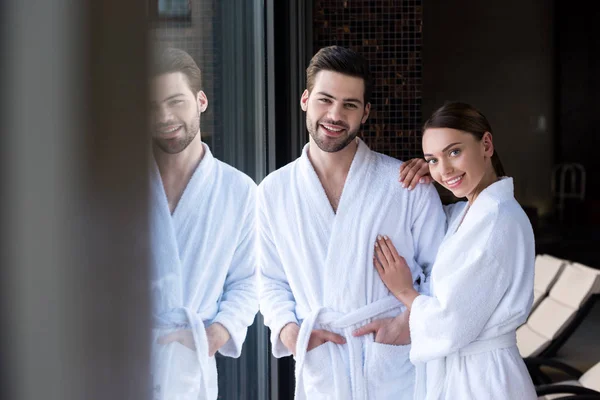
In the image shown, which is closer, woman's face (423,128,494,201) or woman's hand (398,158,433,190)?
woman's face (423,128,494,201)

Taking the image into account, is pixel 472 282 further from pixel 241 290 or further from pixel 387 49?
pixel 387 49

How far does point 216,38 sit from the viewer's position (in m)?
1.36

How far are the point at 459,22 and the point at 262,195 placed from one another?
9.07 meters

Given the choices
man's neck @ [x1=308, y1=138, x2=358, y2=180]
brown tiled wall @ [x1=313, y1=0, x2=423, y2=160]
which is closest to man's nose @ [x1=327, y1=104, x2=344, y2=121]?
man's neck @ [x1=308, y1=138, x2=358, y2=180]

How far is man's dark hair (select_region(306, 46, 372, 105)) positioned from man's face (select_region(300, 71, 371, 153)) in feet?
0.04

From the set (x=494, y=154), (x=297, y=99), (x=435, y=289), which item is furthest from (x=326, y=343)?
(x=297, y=99)

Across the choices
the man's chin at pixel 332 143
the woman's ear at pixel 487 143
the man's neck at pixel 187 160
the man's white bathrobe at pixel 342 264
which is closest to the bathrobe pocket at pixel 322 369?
the man's white bathrobe at pixel 342 264

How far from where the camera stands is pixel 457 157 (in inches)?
69.9

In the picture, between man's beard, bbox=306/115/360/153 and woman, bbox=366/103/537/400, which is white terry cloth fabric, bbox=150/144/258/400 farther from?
woman, bbox=366/103/537/400

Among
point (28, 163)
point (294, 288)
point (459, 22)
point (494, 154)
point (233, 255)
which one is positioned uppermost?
point (459, 22)

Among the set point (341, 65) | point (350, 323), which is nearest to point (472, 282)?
point (350, 323)

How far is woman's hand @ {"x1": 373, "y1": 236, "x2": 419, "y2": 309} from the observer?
183 centimetres

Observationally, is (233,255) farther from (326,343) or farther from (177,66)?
(177,66)

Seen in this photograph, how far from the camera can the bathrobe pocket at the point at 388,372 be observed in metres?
1.85
